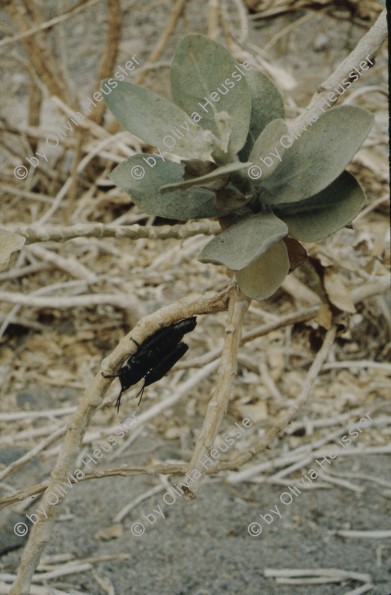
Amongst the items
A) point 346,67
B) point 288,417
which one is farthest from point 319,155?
point 288,417

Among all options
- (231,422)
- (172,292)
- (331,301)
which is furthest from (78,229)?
(172,292)

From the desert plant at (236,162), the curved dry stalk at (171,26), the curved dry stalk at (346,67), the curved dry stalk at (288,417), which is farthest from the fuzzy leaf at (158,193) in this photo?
the curved dry stalk at (171,26)

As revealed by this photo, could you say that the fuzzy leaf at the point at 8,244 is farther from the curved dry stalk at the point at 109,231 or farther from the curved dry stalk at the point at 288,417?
the curved dry stalk at the point at 288,417

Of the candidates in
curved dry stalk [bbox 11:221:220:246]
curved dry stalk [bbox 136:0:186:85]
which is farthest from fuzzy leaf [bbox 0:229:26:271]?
curved dry stalk [bbox 136:0:186:85]

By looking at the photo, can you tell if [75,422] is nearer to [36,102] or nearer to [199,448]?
[199,448]

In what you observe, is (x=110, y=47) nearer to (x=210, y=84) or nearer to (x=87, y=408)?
(x=210, y=84)

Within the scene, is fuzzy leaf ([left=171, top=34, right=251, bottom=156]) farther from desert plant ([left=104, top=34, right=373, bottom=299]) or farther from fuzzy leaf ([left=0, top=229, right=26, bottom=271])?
fuzzy leaf ([left=0, top=229, right=26, bottom=271])
